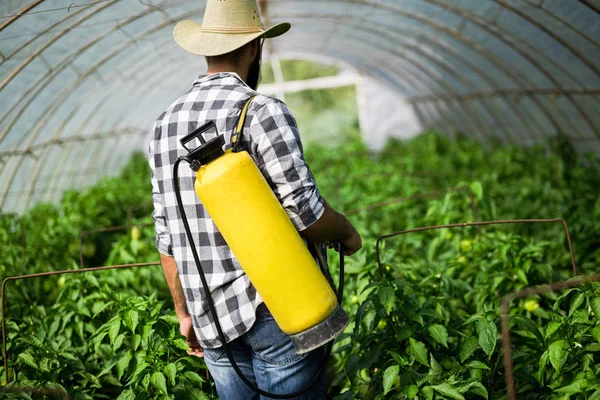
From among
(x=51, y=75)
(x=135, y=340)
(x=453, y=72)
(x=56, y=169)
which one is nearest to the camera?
(x=135, y=340)

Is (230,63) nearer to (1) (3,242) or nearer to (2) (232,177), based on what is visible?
(2) (232,177)

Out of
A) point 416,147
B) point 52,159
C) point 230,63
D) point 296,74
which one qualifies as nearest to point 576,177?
point 416,147

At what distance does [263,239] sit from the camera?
196cm

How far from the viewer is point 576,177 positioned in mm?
6871

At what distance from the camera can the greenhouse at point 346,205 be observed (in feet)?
7.30

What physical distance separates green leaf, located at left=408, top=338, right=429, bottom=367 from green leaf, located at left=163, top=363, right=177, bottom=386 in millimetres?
937

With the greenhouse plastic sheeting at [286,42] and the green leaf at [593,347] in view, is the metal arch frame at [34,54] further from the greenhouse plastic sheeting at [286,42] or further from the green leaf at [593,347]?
the green leaf at [593,347]

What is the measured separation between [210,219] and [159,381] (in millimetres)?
742

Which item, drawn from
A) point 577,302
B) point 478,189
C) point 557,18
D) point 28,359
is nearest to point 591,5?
point 557,18

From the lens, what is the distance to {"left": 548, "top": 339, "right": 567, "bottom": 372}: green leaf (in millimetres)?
2266

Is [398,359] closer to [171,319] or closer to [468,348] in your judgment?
[468,348]

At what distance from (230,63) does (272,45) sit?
36.5 feet

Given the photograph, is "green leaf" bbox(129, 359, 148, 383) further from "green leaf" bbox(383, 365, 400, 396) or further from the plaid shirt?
"green leaf" bbox(383, 365, 400, 396)

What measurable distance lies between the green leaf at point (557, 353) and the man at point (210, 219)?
0.81 m
